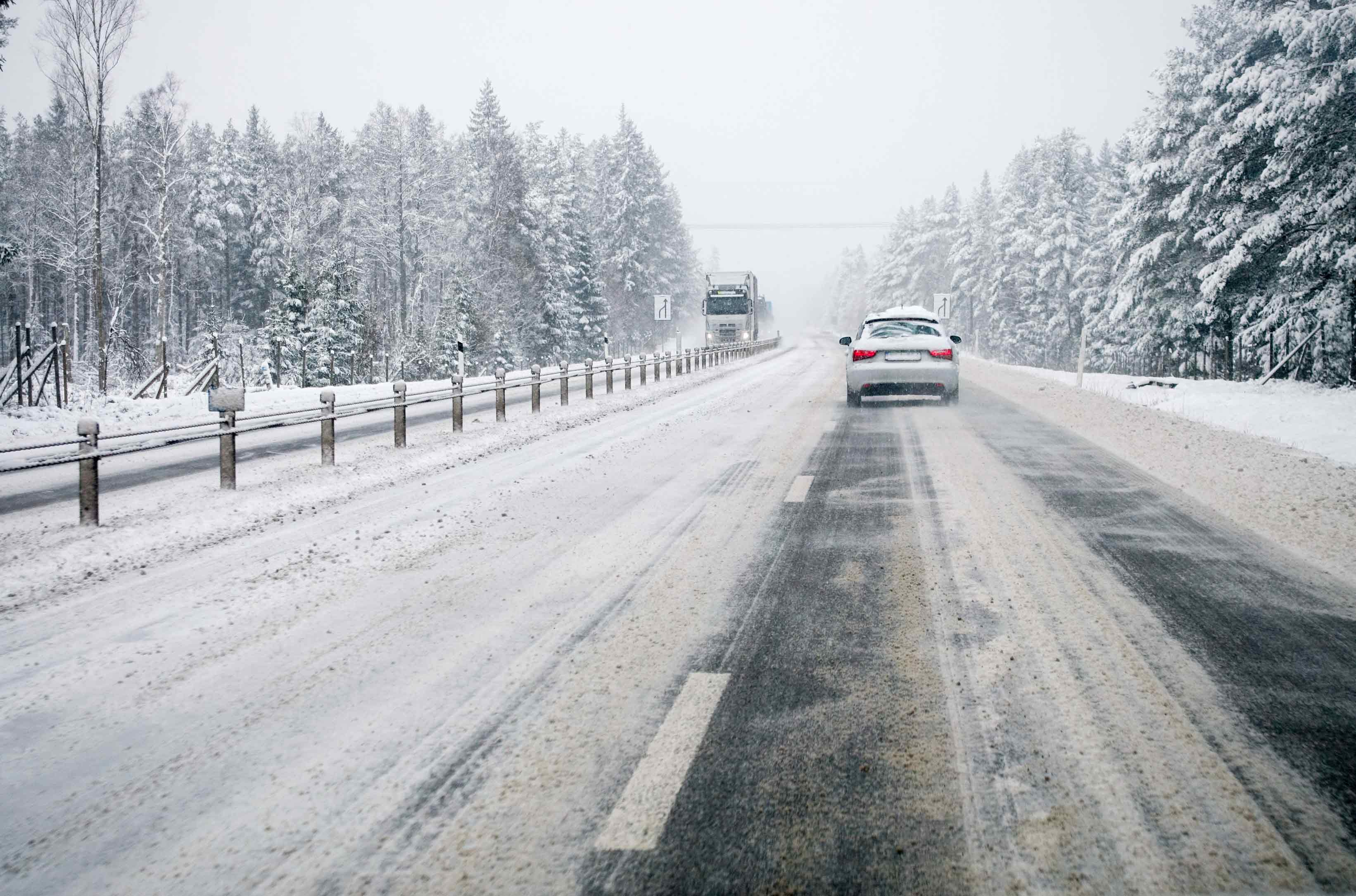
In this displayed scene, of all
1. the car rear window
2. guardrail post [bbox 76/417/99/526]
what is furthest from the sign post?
guardrail post [bbox 76/417/99/526]

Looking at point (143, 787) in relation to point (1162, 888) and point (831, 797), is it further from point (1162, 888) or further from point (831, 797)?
point (1162, 888)

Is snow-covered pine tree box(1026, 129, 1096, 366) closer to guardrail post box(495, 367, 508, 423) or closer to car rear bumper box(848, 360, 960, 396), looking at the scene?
car rear bumper box(848, 360, 960, 396)

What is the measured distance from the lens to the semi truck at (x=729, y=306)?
49.6 m

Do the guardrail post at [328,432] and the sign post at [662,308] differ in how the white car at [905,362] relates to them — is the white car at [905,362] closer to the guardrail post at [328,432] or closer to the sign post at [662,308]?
the guardrail post at [328,432]

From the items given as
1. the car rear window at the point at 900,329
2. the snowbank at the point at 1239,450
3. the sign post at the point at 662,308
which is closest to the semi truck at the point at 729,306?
the sign post at the point at 662,308

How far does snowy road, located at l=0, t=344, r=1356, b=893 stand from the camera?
→ 251cm

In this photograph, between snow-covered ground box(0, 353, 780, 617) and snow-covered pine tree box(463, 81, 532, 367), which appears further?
snow-covered pine tree box(463, 81, 532, 367)

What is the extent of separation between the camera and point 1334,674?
3783 millimetres

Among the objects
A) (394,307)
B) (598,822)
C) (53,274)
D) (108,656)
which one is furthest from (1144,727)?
(53,274)

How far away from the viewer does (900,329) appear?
17.2m

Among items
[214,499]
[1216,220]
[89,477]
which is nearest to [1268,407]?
[1216,220]

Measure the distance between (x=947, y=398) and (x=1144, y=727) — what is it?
1511 cm

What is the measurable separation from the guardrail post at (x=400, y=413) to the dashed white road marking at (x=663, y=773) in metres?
9.61

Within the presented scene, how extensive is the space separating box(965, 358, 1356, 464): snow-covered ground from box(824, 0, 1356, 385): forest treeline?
161 centimetres
